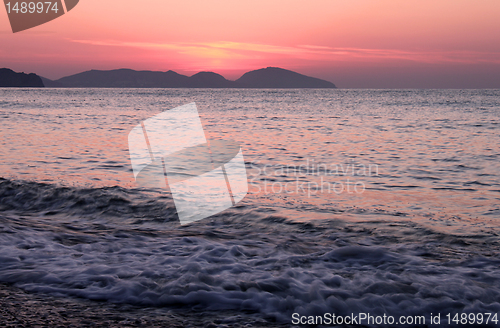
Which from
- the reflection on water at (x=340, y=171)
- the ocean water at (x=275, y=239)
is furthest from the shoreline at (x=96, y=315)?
the reflection on water at (x=340, y=171)

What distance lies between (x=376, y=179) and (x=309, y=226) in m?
4.41

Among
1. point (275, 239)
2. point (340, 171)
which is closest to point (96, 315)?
point (275, 239)

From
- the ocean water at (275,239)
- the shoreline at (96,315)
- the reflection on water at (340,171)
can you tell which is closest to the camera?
the shoreline at (96,315)

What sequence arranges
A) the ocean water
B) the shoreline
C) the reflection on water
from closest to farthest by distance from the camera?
the shoreline, the ocean water, the reflection on water

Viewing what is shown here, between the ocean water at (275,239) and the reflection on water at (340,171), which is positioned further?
the reflection on water at (340,171)

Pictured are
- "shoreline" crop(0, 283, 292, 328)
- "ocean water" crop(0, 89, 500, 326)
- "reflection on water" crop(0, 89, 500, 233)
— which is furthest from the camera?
"reflection on water" crop(0, 89, 500, 233)

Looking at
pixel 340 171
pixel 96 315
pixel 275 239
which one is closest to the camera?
pixel 96 315

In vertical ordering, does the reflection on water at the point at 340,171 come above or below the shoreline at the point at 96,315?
below

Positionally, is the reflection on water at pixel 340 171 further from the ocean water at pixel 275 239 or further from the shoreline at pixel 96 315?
the shoreline at pixel 96 315

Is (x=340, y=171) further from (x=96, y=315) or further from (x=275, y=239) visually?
(x=96, y=315)

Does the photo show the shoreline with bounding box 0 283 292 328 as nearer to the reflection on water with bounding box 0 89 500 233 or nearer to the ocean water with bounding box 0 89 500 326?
the ocean water with bounding box 0 89 500 326

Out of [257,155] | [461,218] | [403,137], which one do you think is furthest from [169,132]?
[461,218]

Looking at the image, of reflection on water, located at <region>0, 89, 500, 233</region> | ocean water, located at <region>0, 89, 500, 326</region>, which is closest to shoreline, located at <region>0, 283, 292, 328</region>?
ocean water, located at <region>0, 89, 500, 326</region>

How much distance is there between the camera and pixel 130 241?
5.45 metres
